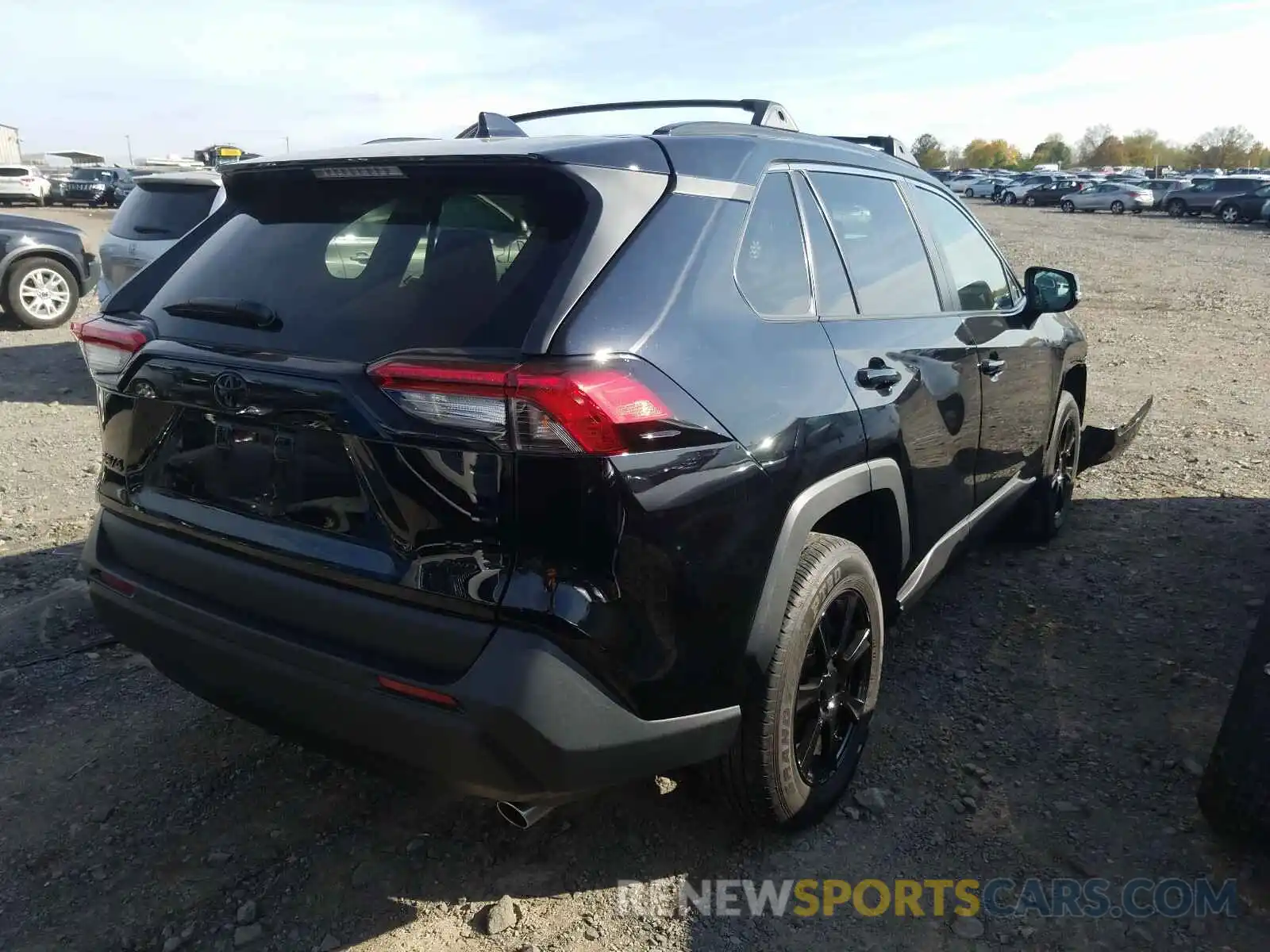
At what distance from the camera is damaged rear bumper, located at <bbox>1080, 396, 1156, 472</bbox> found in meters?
5.69

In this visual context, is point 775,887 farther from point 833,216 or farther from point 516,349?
point 833,216

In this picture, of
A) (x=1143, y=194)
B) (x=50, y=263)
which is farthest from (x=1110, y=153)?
(x=50, y=263)

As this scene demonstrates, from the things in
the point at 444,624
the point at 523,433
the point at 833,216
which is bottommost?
the point at 444,624

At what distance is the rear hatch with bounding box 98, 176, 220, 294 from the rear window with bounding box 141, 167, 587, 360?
19.6ft

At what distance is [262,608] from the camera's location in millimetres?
2121

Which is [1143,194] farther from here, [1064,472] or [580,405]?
[580,405]

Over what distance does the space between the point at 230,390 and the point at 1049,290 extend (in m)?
3.33

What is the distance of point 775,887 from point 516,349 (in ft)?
5.10

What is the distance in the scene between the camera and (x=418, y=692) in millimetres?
1909

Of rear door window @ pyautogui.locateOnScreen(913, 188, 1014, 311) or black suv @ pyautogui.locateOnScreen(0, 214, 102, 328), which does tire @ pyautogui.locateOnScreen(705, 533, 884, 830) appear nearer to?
rear door window @ pyautogui.locateOnScreen(913, 188, 1014, 311)

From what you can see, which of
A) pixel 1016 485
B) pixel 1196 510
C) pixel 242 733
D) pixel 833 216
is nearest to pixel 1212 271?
pixel 1196 510

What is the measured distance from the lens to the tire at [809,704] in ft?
7.64

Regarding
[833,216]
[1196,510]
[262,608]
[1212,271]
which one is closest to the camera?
[262,608]

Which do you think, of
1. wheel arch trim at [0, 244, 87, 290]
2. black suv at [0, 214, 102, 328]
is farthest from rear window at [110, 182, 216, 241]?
wheel arch trim at [0, 244, 87, 290]
